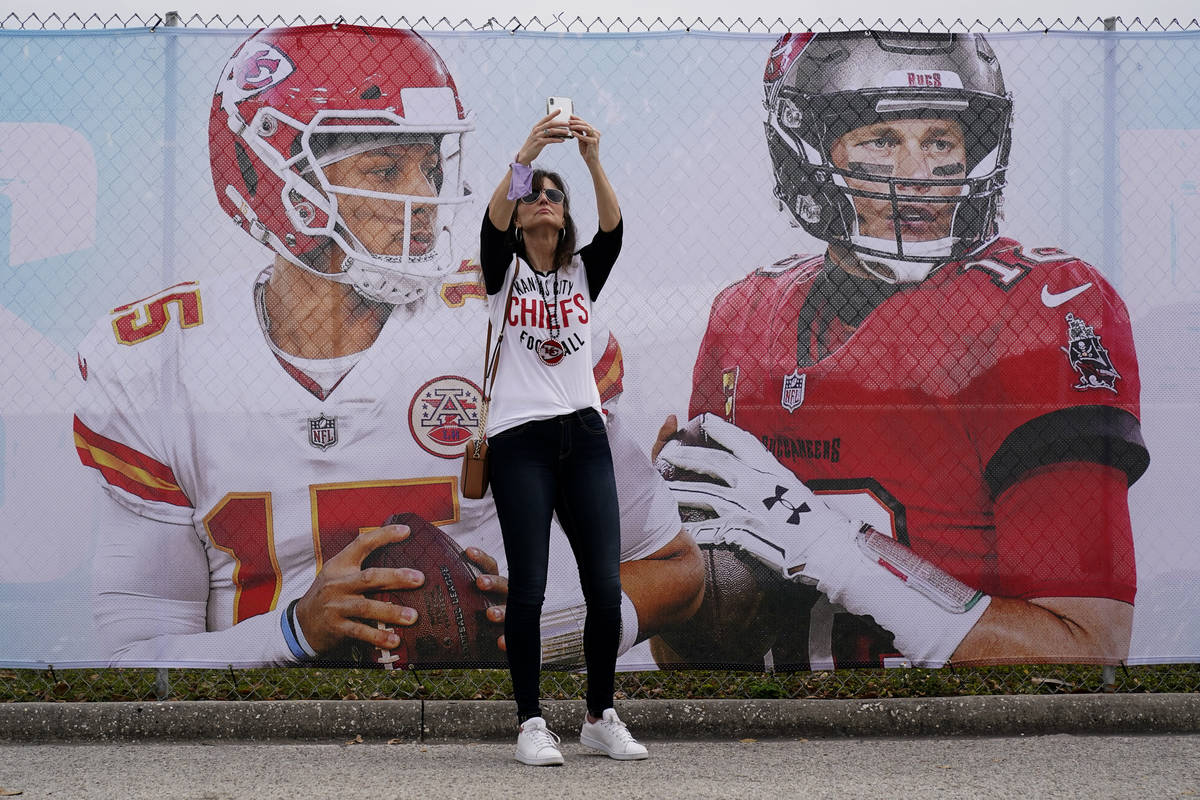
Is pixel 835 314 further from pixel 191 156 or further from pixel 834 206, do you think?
pixel 191 156

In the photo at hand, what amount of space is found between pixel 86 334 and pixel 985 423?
10.1 feet

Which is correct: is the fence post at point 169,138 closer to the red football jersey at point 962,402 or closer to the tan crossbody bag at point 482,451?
the tan crossbody bag at point 482,451

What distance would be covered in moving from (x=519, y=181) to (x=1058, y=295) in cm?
200

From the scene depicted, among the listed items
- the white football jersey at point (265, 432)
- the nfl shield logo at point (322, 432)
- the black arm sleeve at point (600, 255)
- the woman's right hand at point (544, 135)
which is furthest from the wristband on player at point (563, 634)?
the woman's right hand at point (544, 135)

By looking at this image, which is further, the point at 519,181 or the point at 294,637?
the point at 294,637

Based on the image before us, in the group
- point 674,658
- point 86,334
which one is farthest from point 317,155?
point 674,658

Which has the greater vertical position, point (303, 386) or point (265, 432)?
point (303, 386)

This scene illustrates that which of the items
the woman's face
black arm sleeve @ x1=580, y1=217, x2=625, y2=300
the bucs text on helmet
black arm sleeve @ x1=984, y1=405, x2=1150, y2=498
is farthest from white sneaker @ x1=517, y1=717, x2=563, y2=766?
the bucs text on helmet

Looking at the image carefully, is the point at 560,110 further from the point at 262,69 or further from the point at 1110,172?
the point at 1110,172

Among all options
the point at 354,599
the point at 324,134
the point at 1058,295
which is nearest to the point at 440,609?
the point at 354,599

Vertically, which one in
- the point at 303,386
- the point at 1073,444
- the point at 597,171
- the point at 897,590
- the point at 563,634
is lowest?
the point at 563,634

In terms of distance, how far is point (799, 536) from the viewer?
3.83 meters

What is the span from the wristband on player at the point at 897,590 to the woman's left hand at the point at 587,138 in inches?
61.0

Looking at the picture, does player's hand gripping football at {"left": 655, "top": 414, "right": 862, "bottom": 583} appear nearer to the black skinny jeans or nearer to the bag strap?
the black skinny jeans
